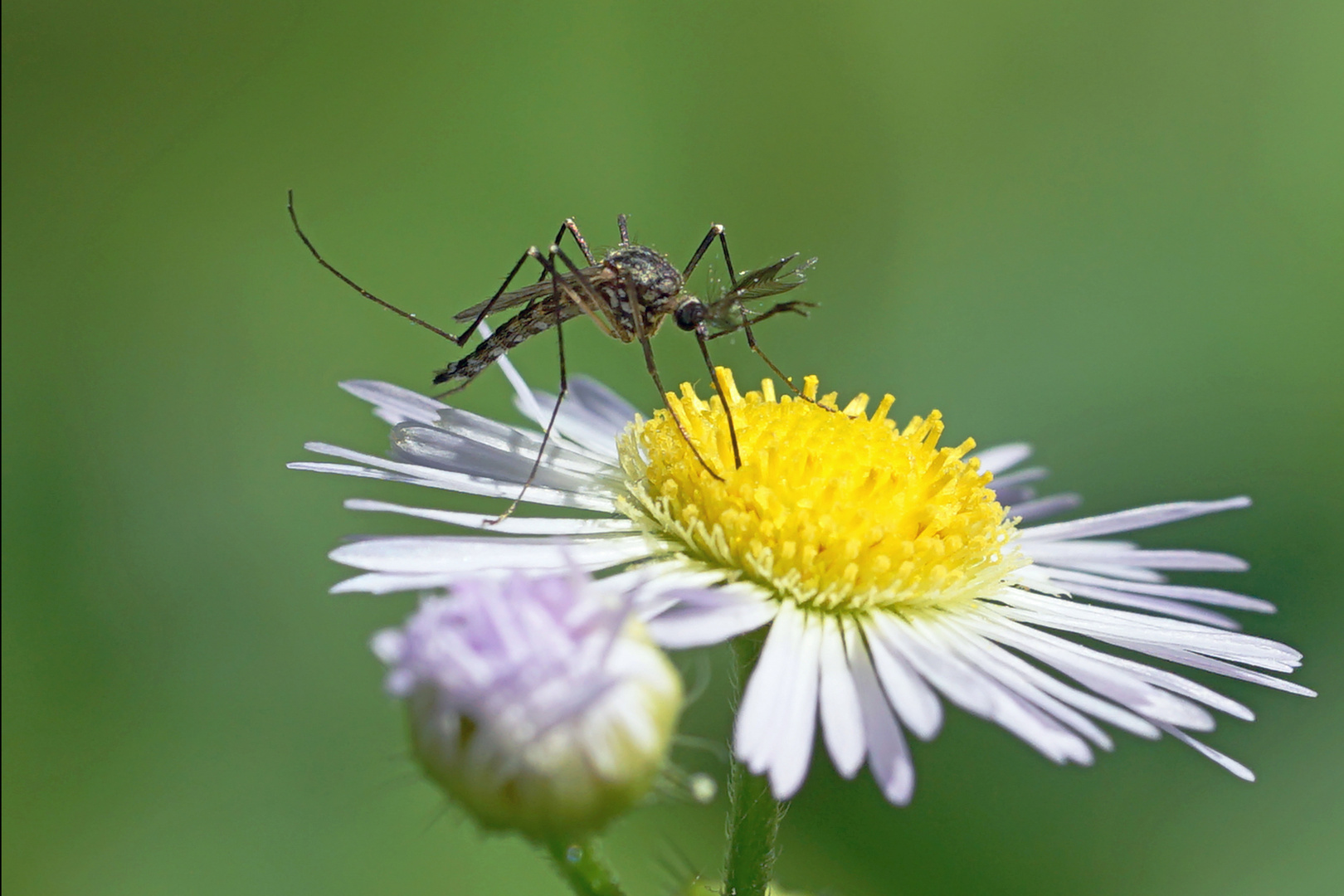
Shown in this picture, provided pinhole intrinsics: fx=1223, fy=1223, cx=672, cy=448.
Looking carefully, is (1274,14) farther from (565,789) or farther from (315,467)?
(565,789)

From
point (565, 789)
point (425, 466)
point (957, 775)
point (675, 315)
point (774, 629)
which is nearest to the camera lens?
point (565, 789)

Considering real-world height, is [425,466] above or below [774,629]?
above

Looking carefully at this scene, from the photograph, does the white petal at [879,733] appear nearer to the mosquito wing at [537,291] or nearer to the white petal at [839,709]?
the white petal at [839,709]

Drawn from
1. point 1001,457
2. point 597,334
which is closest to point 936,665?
point 1001,457

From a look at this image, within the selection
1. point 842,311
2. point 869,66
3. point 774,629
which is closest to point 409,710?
point 774,629

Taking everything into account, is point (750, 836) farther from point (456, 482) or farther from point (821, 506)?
point (456, 482)

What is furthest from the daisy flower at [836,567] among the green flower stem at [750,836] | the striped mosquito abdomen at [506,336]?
the green flower stem at [750,836]
